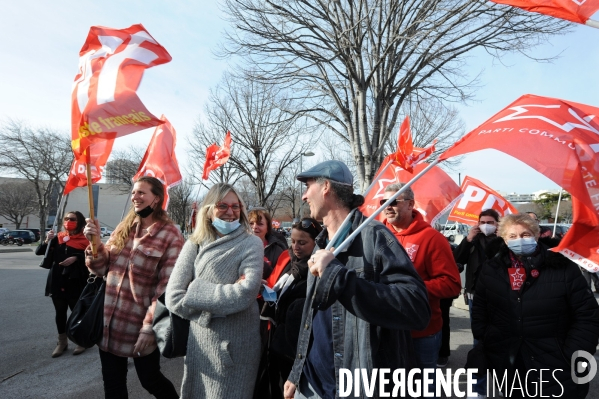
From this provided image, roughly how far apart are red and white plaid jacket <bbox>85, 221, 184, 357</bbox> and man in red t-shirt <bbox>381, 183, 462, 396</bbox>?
1896 mm

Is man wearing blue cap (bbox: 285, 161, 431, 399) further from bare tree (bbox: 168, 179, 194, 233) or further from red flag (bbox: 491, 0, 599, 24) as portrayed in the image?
bare tree (bbox: 168, 179, 194, 233)

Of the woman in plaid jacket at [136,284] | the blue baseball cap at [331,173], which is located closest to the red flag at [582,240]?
the blue baseball cap at [331,173]

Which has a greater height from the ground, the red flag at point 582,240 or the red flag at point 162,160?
the red flag at point 162,160

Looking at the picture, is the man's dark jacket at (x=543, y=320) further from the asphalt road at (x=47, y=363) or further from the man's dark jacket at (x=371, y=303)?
the asphalt road at (x=47, y=363)

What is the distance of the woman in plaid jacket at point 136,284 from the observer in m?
3.19

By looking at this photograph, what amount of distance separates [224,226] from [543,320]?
228cm

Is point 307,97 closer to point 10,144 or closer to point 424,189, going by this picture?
point 424,189

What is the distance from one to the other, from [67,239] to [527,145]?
575 cm

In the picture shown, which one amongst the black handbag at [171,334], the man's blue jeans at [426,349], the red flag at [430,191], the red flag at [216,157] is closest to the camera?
the black handbag at [171,334]

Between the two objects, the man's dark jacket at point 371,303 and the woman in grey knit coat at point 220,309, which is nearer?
the man's dark jacket at point 371,303

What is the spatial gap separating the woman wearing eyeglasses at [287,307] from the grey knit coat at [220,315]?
0.20 meters

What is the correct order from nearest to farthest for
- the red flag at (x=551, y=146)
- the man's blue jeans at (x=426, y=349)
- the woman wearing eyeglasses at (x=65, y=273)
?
the red flag at (x=551, y=146), the man's blue jeans at (x=426, y=349), the woman wearing eyeglasses at (x=65, y=273)

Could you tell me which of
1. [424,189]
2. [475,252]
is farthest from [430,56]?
[475,252]

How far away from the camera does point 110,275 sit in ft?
11.0
